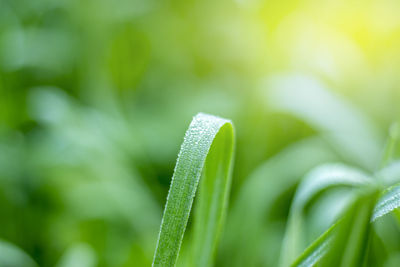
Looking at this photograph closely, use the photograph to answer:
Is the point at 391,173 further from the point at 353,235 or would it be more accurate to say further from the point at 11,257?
A: the point at 11,257

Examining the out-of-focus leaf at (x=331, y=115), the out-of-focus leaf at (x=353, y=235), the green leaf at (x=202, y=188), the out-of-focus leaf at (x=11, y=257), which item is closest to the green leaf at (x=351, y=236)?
the out-of-focus leaf at (x=353, y=235)

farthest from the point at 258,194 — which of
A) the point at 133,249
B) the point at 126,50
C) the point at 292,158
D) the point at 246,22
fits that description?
the point at 126,50

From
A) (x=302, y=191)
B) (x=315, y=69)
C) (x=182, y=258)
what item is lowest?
(x=182, y=258)

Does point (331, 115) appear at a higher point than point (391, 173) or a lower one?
higher

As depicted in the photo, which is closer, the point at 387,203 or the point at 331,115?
the point at 387,203

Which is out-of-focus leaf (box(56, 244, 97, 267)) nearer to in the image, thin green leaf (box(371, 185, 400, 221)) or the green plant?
the green plant

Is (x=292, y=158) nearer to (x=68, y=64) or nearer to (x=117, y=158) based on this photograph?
(x=117, y=158)

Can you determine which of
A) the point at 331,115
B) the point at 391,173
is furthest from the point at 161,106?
the point at 391,173

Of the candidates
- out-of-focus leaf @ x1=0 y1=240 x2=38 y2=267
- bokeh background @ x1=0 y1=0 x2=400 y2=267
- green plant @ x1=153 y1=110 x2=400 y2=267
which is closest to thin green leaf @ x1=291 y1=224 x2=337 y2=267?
green plant @ x1=153 y1=110 x2=400 y2=267
